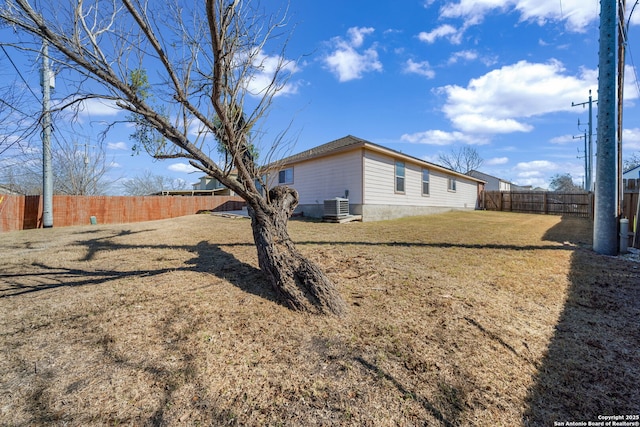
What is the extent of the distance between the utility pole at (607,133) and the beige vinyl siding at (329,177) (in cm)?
674

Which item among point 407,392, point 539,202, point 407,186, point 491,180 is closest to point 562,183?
point 491,180

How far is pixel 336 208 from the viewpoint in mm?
10445

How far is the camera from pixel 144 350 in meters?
2.22

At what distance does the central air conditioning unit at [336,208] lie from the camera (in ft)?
34.3

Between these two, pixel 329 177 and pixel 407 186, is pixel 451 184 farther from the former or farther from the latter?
pixel 329 177

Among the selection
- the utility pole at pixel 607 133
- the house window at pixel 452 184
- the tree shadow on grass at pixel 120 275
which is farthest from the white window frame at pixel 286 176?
the utility pole at pixel 607 133

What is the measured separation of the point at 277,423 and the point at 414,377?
1019 millimetres

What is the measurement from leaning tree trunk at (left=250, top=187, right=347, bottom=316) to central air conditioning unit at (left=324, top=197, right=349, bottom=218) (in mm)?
6506

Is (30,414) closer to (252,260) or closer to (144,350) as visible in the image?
(144,350)

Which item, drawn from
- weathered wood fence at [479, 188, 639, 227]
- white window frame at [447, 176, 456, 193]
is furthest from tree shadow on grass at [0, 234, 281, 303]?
weathered wood fence at [479, 188, 639, 227]

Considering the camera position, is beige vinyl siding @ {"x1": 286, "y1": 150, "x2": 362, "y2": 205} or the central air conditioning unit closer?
the central air conditioning unit

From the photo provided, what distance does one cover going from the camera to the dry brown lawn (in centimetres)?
171

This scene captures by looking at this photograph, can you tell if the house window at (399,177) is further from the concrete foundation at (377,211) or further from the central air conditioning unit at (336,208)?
the central air conditioning unit at (336,208)

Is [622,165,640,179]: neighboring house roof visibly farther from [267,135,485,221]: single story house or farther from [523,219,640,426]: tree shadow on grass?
[523,219,640,426]: tree shadow on grass
